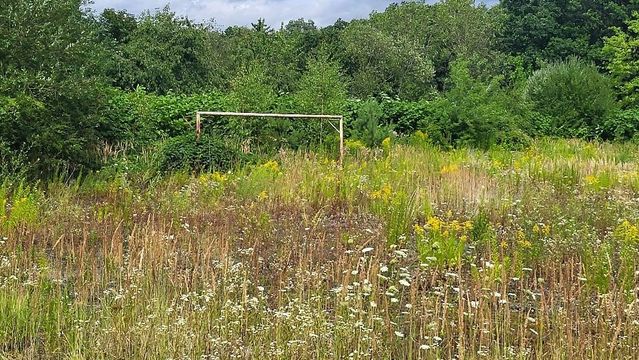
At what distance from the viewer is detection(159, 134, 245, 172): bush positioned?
30.7 ft

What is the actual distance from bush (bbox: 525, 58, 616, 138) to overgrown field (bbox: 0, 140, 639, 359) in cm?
953

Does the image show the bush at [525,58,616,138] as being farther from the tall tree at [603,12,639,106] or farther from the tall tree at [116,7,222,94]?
the tall tree at [116,7,222,94]

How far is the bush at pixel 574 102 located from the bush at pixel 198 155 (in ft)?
32.0

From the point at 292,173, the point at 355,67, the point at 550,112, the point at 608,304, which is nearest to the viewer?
the point at 608,304

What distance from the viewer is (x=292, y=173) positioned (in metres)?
7.58

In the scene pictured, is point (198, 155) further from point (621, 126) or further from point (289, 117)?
point (621, 126)

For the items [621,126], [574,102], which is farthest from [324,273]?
[574,102]

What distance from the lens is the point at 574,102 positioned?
16438mm

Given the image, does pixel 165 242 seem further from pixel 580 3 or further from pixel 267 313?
pixel 580 3

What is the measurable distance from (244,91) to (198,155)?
2.38m

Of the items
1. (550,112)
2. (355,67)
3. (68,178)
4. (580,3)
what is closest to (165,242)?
(68,178)

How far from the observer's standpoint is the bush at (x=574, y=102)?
52.9 feet

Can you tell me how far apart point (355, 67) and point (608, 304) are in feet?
86.3

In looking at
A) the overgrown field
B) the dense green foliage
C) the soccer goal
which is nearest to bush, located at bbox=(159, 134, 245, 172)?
the soccer goal
